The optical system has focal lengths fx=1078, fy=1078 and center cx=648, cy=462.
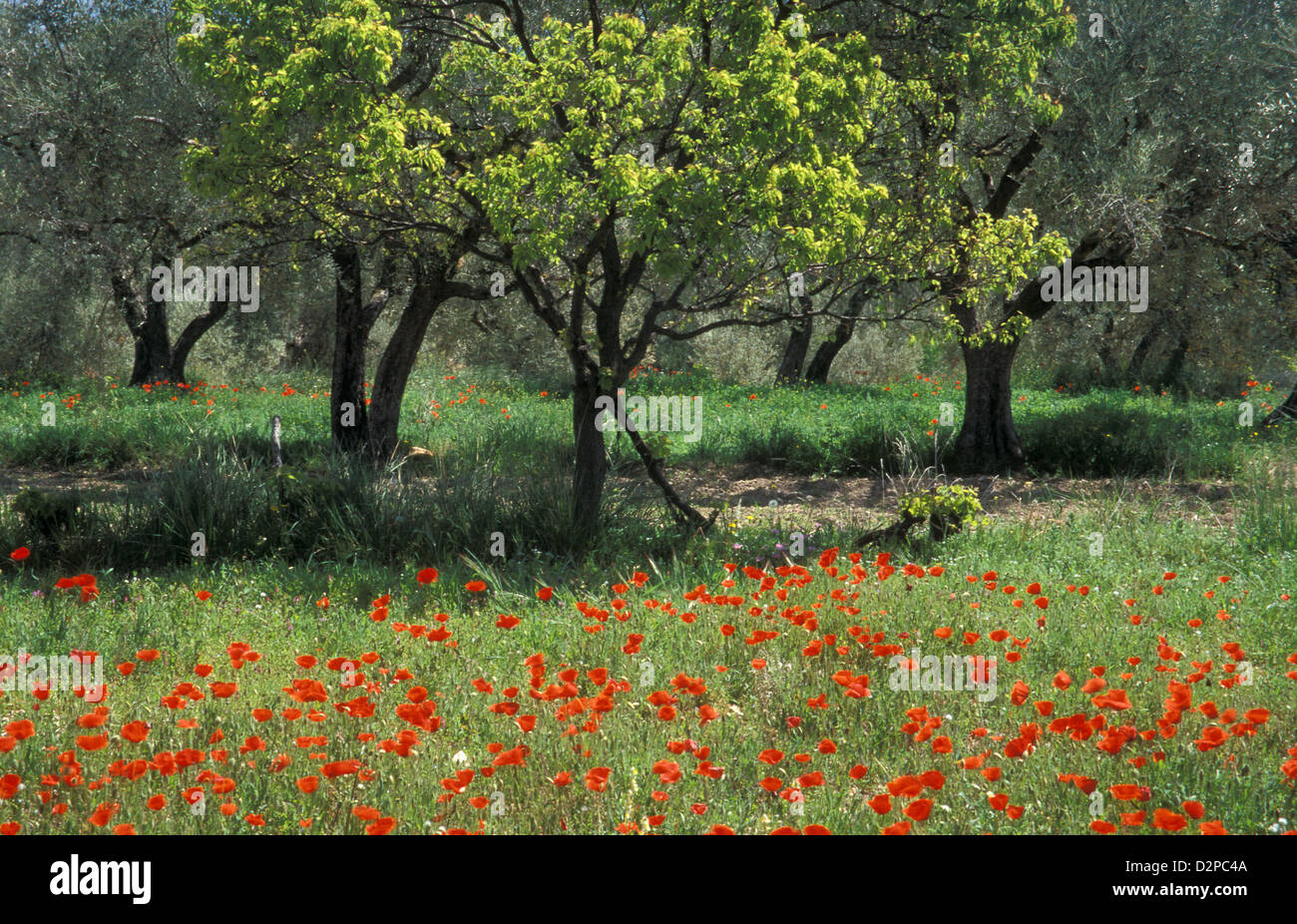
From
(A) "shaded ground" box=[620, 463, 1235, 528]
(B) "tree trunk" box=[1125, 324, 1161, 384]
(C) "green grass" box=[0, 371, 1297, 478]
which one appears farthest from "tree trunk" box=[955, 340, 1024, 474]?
(B) "tree trunk" box=[1125, 324, 1161, 384]

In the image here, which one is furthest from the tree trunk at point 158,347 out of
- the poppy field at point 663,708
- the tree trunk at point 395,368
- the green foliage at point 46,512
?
the poppy field at point 663,708

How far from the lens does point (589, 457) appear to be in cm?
816

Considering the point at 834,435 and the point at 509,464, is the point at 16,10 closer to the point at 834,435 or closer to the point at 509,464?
the point at 509,464

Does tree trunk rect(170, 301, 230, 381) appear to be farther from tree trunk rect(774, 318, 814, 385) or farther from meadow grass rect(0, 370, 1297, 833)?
tree trunk rect(774, 318, 814, 385)

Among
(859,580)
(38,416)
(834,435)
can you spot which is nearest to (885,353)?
(834,435)

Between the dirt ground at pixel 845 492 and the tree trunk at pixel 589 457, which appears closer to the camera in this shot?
the tree trunk at pixel 589 457

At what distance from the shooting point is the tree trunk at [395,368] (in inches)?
482

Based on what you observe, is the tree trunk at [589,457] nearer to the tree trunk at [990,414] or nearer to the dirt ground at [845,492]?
the dirt ground at [845,492]

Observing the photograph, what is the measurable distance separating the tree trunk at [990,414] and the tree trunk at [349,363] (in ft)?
23.9

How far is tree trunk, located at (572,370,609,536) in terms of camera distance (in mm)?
8000

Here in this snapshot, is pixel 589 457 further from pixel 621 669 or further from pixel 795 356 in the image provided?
pixel 795 356

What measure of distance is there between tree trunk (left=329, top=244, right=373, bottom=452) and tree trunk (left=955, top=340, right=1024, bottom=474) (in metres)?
7.29

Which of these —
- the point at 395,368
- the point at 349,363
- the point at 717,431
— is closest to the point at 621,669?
the point at 395,368

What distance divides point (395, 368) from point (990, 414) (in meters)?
7.11
